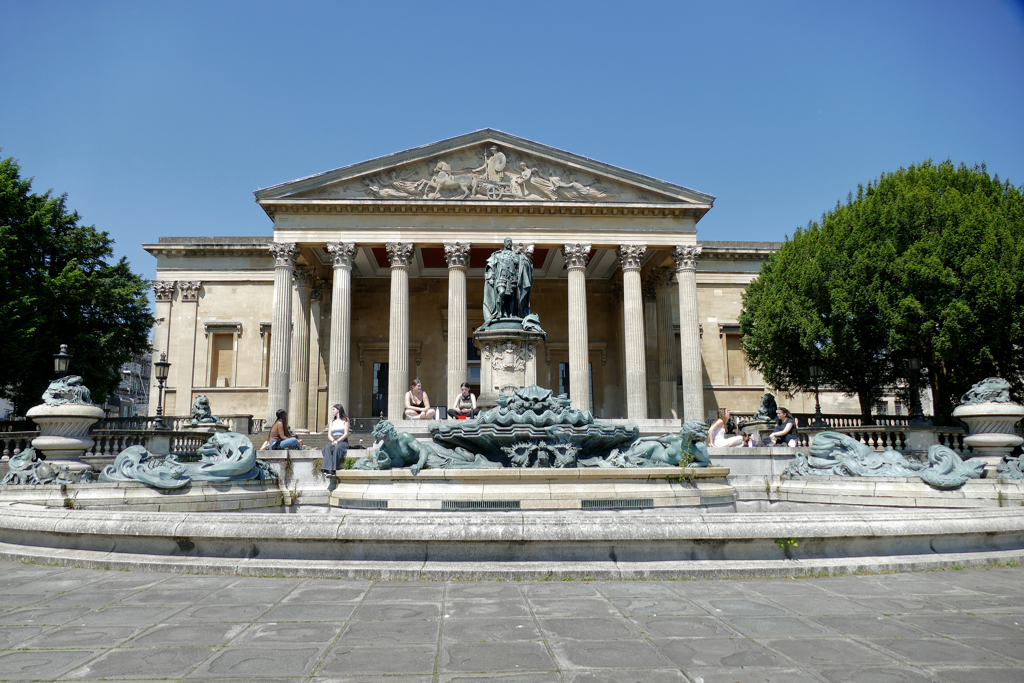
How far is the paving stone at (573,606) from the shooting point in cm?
520

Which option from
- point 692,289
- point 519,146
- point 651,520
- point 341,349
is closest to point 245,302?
point 341,349

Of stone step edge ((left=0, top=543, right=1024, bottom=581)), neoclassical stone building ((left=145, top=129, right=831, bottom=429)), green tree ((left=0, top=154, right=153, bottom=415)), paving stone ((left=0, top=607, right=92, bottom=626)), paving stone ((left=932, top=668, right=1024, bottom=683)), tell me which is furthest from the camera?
neoclassical stone building ((left=145, top=129, right=831, bottom=429))

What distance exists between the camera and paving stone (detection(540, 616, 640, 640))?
4617 mm

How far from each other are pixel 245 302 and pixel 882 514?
127 feet

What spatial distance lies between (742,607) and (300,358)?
32.1 meters

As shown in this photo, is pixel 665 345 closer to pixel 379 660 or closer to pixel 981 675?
pixel 981 675

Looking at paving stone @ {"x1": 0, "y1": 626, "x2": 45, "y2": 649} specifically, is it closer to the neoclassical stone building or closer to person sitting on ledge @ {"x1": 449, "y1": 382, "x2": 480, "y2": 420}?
person sitting on ledge @ {"x1": 449, "y1": 382, "x2": 480, "y2": 420}

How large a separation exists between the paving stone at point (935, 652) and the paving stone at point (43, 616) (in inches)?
212

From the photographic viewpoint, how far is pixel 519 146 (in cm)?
3462

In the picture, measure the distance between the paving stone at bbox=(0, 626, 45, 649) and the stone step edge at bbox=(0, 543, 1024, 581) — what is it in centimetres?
185

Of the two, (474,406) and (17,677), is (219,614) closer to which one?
(17,677)

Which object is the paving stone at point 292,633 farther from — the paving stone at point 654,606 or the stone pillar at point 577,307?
the stone pillar at point 577,307

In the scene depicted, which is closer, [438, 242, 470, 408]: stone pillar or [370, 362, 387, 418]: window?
[438, 242, 470, 408]: stone pillar

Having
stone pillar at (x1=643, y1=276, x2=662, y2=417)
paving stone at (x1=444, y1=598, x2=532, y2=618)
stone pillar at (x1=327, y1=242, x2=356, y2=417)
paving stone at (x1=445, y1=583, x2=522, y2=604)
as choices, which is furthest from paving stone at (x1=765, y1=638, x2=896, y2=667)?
stone pillar at (x1=643, y1=276, x2=662, y2=417)
